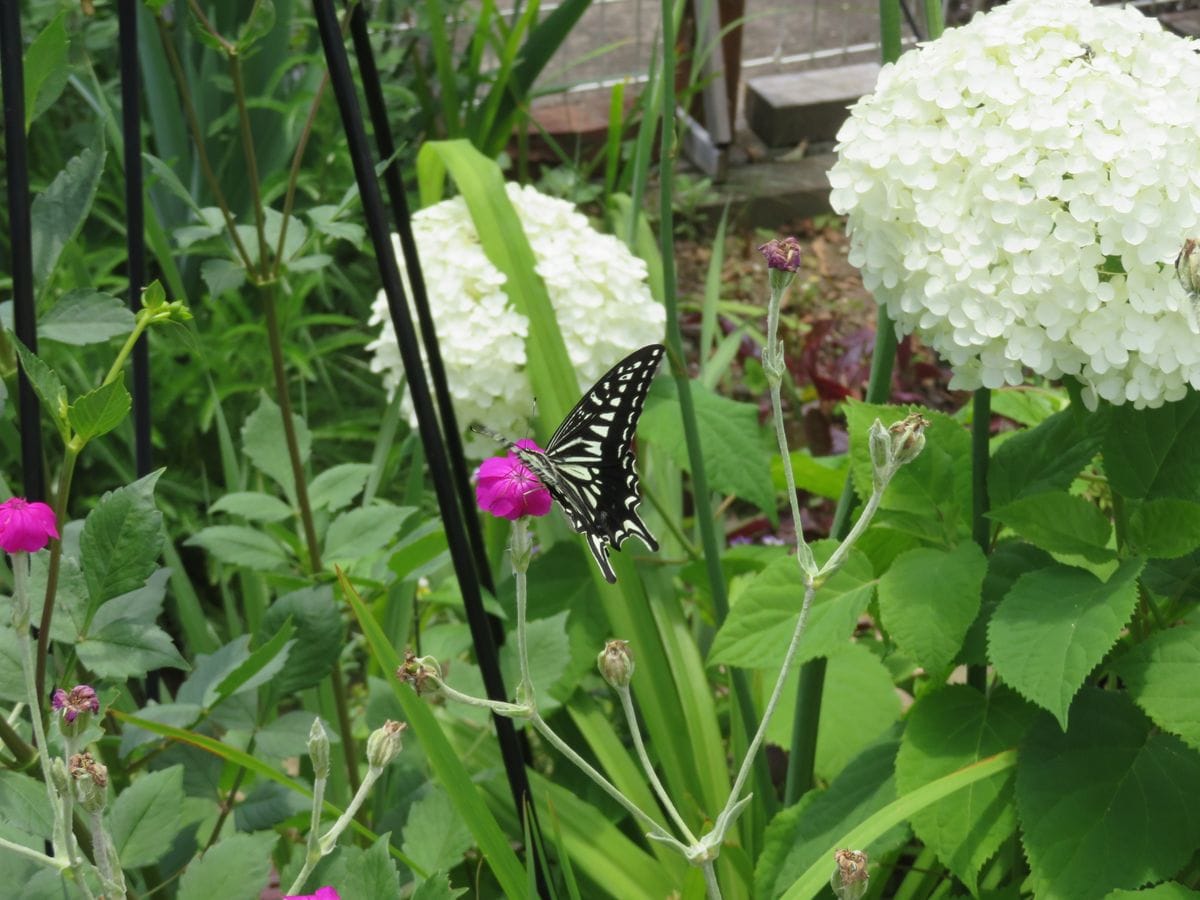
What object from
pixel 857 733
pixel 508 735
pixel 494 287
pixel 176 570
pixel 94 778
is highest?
pixel 94 778

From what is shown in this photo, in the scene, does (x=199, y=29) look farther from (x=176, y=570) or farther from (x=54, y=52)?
(x=176, y=570)

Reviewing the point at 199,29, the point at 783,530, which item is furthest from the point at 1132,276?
the point at 783,530

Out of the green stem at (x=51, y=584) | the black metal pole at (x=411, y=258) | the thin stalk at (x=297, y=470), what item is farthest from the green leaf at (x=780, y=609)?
the green stem at (x=51, y=584)

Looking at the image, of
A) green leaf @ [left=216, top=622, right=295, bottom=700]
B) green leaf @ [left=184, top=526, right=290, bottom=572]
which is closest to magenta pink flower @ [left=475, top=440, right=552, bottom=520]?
green leaf @ [left=216, top=622, right=295, bottom=700]

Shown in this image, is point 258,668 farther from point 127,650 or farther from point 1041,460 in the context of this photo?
point 1041,460

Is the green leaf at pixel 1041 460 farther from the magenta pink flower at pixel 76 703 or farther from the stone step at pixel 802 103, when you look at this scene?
the stone step at pixel 802 103

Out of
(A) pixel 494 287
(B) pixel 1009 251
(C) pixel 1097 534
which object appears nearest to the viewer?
(B) pixel 1009 251

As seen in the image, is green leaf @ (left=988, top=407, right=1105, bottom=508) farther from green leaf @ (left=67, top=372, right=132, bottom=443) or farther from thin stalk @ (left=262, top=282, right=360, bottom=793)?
green leaf @ (left=67, top=372, right=132, bottom=443)
